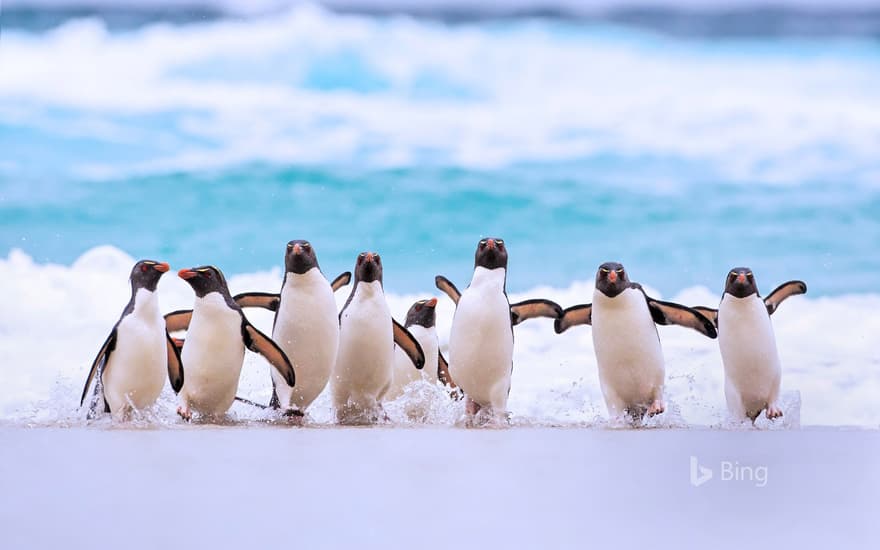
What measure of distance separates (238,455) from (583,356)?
17.5ft

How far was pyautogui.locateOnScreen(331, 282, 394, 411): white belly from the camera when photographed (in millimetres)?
4230

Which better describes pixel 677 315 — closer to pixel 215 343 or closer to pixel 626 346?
pixel 626 346

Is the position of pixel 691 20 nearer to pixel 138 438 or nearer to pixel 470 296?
pixel 470 296

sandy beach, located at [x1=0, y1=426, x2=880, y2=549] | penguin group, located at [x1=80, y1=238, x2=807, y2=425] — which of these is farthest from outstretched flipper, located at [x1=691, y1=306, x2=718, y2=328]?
sandy beach, located at [x1=0, y1=426, x2=880, y2=549]

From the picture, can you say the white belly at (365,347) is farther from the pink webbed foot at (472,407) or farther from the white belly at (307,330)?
the pink webbed foot at (472,407)

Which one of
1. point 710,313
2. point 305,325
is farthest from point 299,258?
point 710,313

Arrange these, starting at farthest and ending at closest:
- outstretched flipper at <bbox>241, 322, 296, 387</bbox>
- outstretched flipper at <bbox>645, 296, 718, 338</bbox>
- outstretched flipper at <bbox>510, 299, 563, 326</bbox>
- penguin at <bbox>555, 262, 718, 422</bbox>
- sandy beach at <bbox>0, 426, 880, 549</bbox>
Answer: outstretched flipper at <bbox>510, 299, 563, 326</bbox> → outstretched flipper at <bbox>645, 296, 718, 338</bbox> → penguin at <bbox>555, 262, 718, 422</bbox> → outstretched flipper at <bbox>241, 322, 296, 387</bbox> → sandy beach at <bbox>0, 426, 880, 549</bbox>

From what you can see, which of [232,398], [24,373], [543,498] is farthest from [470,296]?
[24,373]

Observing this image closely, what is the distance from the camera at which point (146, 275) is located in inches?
152

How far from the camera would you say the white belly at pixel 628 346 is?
13.7ft

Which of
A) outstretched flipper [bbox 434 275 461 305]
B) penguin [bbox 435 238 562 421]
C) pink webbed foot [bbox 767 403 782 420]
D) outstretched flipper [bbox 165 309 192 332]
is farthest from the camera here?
outstretched flipper [bbox 434 275 461 305]

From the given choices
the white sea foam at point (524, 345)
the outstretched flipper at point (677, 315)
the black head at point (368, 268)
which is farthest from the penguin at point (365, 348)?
the white sea foam at point (524, 345)

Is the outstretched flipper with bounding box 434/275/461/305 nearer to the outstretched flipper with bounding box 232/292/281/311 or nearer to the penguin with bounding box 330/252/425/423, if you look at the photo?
the penguin with bounding box 330/252/425/423

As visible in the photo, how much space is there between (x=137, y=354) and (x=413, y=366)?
1396 mm
